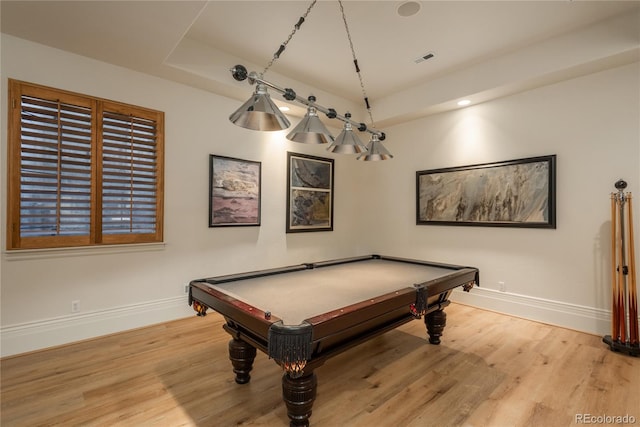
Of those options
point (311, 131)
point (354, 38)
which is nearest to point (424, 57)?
point (354, 38)

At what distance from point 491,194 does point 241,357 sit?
3559mm

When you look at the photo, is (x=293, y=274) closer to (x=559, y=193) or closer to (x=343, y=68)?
(x=343, y=68)

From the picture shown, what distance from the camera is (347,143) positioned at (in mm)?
2566

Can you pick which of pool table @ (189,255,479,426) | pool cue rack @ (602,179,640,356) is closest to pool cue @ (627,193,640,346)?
pool cue rack @ (602,179,640,356)

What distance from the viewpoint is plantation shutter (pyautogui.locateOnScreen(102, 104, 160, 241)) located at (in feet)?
10.0

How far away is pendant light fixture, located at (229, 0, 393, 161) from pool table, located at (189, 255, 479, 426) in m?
1.11

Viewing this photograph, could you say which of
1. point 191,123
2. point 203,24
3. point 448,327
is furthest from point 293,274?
point 203,24

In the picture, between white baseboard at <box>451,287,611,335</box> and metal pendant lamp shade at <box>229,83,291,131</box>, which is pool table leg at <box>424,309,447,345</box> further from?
metal pendant lamp shade at <box>229,83,291,131</box>

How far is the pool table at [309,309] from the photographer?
149cm

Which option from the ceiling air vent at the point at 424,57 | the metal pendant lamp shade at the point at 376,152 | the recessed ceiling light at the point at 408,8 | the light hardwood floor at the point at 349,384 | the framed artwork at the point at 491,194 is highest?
the ceiling air vent at the point at 424,57

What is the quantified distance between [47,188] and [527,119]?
5154 millimetres

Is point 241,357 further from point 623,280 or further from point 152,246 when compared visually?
point 623,280

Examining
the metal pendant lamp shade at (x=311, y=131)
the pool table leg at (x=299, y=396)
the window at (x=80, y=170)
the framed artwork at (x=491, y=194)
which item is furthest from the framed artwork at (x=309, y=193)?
the pool table leg at (x=299, y=396)

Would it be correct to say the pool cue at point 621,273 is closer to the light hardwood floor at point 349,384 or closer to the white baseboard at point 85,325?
the light hardwood floor at point 349,384
